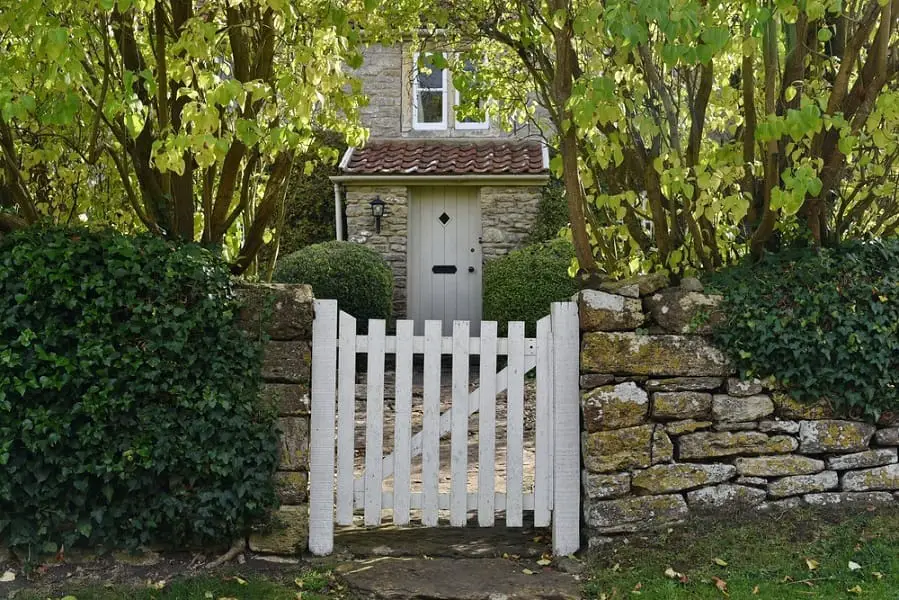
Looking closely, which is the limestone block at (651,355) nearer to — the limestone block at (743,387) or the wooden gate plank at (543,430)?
the limestone block at (743,387)

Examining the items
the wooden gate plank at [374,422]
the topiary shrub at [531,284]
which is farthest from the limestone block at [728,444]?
the topiary shrub at [531,284]

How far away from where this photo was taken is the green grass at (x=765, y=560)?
A: 3721 millimetres

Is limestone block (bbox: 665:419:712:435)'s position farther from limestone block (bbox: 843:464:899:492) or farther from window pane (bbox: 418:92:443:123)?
window pane (bbox: 418:92:443:123)

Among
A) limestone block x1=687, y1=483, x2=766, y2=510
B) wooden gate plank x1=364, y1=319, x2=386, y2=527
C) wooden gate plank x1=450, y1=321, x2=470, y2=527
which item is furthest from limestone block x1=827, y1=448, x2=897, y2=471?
wooden gate plank x1=364, y1=319, x2=386, y2=527

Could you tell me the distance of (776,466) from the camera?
422 cm

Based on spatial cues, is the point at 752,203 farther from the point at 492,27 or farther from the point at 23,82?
the point at 23,82

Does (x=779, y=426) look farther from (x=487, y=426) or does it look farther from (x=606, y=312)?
(x=487, y=426)

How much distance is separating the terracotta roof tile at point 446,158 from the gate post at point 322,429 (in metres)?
7.50

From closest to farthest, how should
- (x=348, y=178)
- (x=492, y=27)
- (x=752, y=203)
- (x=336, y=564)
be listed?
(x=336, y=564)
(x=752, y=203)
(x=492, y=27)
(x=348, y=178)

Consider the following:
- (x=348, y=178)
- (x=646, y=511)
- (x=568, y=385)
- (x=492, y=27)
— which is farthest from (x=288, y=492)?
(x=348, y=178)

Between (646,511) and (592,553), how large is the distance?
0.34 metres

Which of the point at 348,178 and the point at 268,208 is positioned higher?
the point at 348,178

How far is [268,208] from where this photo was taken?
5.14 meters

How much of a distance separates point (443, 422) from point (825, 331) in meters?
1.96
